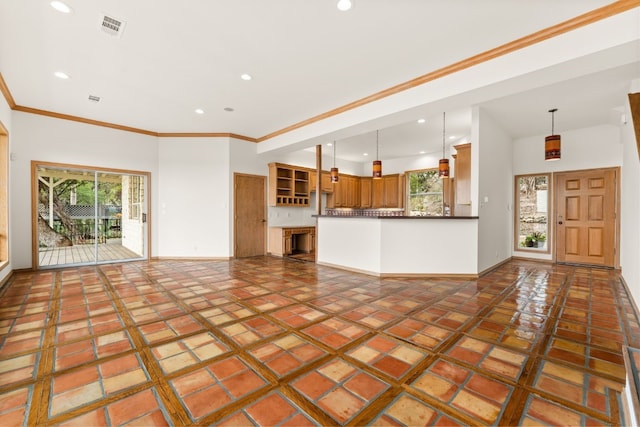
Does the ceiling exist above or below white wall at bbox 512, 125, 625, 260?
above

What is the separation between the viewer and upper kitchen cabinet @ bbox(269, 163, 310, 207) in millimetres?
7457

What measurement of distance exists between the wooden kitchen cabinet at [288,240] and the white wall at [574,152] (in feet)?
17.1

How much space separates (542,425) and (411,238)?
11.2 ft

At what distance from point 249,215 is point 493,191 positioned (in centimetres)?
548

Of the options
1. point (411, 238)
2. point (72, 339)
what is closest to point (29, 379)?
point (72, 339)

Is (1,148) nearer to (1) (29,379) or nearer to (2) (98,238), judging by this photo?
(2) (98,238)

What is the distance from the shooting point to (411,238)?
15.8 ft

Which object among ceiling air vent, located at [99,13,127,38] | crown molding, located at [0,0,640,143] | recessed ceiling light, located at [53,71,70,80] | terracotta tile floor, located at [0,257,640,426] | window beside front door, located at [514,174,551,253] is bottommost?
terracotta tile floor, located at [0,257,640,426]

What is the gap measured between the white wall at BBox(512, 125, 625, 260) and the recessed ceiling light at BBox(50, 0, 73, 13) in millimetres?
8249

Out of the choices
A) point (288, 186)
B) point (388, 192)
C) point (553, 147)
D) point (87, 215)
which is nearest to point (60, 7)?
point (87, 215)

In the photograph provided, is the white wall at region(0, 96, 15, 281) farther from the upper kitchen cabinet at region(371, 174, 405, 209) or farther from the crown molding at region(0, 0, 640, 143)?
the upper kitchen cabinet at region(371, 174, 405, 209)

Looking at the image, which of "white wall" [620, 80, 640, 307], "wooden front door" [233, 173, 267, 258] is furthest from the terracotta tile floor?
"wooden front door" [233, 173, 267, 258]

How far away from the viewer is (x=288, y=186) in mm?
7855

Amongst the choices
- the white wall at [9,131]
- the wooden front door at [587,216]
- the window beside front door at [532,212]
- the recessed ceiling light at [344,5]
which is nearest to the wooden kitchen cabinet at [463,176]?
the window beside front door at [532,212]
